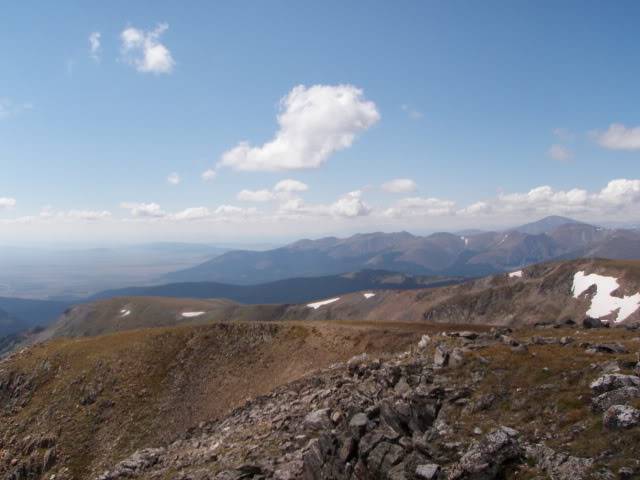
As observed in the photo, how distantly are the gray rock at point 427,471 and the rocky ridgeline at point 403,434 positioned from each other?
37mm

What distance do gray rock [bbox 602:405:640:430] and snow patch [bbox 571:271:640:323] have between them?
437ft

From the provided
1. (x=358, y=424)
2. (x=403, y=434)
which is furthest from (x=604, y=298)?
(x=358, y=424)

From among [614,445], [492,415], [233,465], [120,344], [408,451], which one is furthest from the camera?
[120,344]

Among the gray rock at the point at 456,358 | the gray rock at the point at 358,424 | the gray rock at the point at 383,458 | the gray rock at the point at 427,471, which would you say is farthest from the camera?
the gray rock at the point at 456,358

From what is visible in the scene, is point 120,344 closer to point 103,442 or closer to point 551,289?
point 103,442

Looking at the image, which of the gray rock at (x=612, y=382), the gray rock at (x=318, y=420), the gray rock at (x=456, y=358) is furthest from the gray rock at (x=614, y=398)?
the gray rock at (x=318, y=420)

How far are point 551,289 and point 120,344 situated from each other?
518 ft

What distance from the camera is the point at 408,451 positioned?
1789 centimetres

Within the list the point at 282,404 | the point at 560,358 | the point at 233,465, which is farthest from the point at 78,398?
the point at 560,358

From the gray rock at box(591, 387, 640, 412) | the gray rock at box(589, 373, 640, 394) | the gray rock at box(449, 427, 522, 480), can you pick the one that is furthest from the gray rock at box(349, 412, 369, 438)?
the gray rock at box(589, 373, 640, 394)

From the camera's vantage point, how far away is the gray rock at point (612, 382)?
59.6 feet

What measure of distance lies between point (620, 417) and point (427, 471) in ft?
22.9

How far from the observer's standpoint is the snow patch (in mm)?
132875

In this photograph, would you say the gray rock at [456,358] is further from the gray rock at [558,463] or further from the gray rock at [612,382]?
the gray rock at [558,463]
